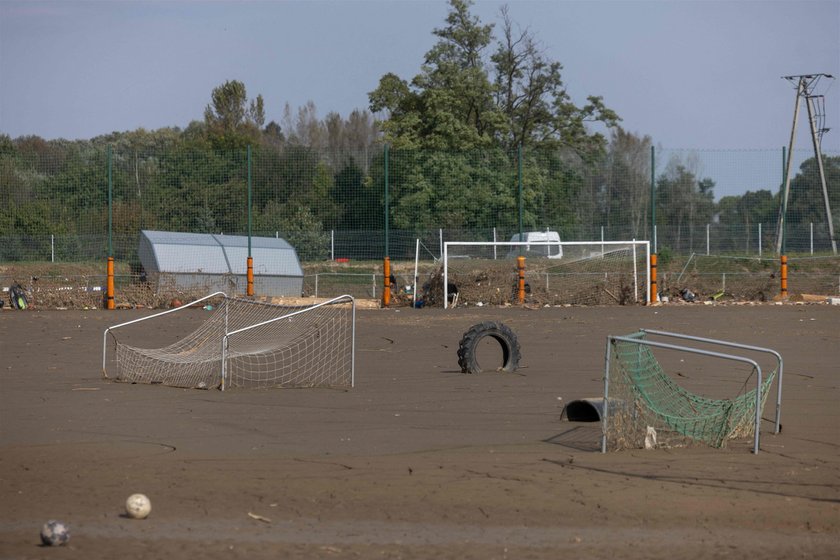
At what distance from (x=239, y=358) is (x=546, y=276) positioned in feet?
42.9

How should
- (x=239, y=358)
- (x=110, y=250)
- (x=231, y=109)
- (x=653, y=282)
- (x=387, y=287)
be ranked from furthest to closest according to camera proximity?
(x=231, y=109)
(x=110, y=250)
(x=387, y=287)
(x=653, y=282)
(x=239, y=358)

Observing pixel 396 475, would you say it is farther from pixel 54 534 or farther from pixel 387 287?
pixel 387 287

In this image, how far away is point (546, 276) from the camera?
24.0 m

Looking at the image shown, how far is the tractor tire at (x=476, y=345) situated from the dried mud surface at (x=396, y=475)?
10.4 inches

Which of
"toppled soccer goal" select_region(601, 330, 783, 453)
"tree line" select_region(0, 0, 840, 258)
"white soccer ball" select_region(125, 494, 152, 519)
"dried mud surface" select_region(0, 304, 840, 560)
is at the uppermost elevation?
"tree line" select_region(0, 0, 840, 258)

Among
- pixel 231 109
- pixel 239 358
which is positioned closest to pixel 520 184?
pixel 239 358

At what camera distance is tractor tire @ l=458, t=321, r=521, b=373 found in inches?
464

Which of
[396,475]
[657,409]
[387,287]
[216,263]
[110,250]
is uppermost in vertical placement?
[110,250]

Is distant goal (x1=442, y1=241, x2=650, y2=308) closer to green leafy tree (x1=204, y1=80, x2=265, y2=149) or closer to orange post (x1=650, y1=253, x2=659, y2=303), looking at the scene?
orange post (x1=650, y1=253, x2=659, y2=303)

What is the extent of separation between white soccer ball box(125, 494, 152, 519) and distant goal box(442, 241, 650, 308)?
56.8ft

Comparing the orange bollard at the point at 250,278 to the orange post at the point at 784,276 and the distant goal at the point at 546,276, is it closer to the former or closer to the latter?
the distant goal at the point at 546,276

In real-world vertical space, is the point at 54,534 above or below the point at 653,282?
below

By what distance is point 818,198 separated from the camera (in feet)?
87.0

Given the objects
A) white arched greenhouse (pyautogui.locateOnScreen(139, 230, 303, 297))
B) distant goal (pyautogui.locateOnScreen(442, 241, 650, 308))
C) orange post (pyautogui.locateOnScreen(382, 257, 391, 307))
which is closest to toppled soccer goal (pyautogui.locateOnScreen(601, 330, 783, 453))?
distant goal (pyautogui.locateOnScreen(442, 241, 650, 308))
